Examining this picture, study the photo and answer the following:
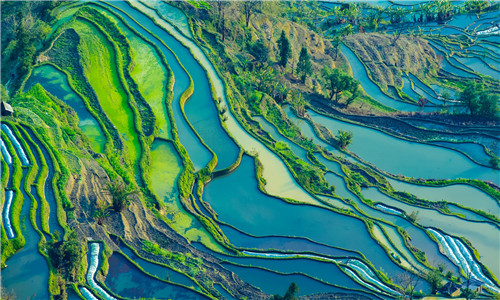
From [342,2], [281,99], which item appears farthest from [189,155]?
[342,2]

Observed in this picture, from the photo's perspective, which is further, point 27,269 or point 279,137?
point 279,137

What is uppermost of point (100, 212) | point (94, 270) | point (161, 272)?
point (100, 212)

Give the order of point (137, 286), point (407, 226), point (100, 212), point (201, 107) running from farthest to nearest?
point (201, 107) < point (407, 226) < point (100, 212) < point (137, 286)

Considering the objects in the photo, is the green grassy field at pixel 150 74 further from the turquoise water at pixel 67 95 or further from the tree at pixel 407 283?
the tree at pixel 407 283

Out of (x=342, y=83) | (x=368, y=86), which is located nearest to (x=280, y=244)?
(x=342, y=83)

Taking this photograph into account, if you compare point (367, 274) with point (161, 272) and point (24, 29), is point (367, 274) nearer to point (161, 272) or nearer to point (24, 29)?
point (161, 272)

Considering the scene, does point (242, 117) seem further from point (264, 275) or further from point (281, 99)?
point (264, 275)

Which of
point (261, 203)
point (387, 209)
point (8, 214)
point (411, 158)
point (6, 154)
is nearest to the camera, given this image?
point (8, 214)
